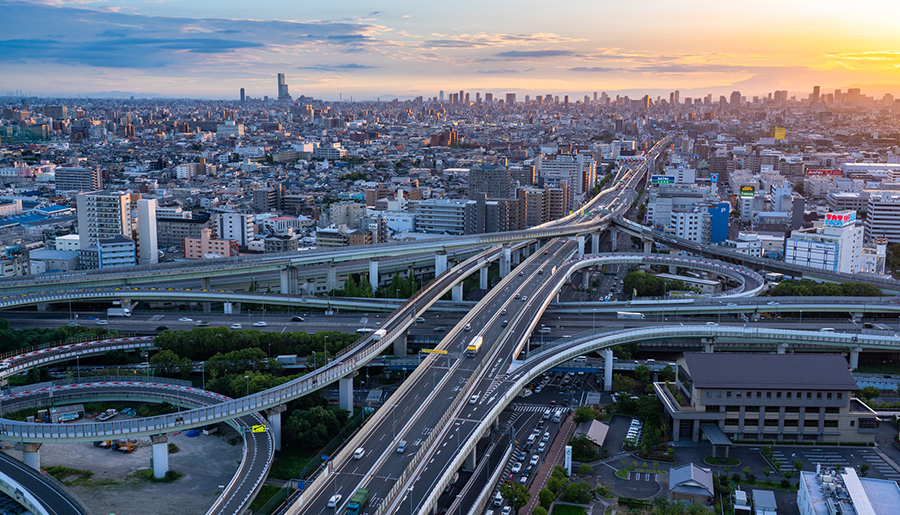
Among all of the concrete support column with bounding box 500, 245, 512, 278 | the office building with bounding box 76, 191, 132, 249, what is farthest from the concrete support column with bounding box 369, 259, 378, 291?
the office building with bounding box 76, 191, 132, 249

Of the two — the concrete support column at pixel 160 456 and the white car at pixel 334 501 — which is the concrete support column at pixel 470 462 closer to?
the white car at pixel 334 501

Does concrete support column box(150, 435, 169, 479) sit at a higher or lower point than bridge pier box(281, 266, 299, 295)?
lower

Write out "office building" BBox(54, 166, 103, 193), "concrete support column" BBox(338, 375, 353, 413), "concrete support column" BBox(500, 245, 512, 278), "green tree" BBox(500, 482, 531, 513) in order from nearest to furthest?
"green tree" BBox(500, 482, 531, 513)
"concrete support column" BBox(338, 375, 353, 413)
"concrete support column" BBox(500, 245, 512, 278)
"office building" BBox(54, 166, 103, 193)

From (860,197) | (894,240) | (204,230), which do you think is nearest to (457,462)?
(204,230)

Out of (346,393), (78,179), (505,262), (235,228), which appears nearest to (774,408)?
(346,393)

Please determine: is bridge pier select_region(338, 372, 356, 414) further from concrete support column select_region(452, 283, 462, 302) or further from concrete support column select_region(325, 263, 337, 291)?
concrete support column select_region(325, 263, 337, 291)

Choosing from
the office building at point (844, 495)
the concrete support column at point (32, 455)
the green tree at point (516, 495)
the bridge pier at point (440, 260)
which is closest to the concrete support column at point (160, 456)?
the concrete support column at point (32, 455)
